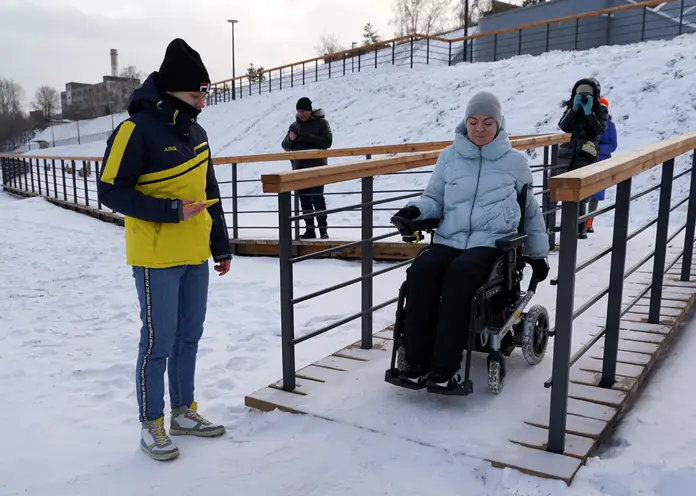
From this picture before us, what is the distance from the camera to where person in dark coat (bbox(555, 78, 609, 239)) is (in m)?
5.35

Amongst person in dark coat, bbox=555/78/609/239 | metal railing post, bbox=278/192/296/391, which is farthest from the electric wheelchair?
person in dark coat, bbox=555/78/609/239

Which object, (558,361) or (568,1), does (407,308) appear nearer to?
(558,361)

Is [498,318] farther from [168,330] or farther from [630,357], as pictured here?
[168,330]

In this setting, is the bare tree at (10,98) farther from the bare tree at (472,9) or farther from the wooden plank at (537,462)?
the wooden plank at (537,462)

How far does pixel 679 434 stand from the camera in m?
2.31

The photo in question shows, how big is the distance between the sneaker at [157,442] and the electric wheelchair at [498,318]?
0.92m

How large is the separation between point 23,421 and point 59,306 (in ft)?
7.37

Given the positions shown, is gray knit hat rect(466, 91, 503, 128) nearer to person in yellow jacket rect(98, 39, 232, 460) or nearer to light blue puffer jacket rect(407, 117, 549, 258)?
light blue puffer jacket rect(407, 117, 549, 258)

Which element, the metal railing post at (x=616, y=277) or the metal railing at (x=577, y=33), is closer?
the metal railing post at (x=616, y=277)

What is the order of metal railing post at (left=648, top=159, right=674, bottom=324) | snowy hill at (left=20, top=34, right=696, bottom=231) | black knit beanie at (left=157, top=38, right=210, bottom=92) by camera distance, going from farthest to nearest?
snowy hill at (left=20, top=34, right=696, bottom=231) < metal railing post at (left=648, top=159, right=674, bottom=324) < black knit beanie at (left=157, top=38, right=210, bottom=92)

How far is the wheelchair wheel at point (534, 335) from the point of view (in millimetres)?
2818

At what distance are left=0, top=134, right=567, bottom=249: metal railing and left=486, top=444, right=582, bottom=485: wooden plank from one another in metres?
1.32

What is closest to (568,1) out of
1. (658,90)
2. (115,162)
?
(658,90)

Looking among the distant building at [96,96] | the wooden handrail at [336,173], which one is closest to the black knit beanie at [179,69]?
the wooden handrail at [336,173]
